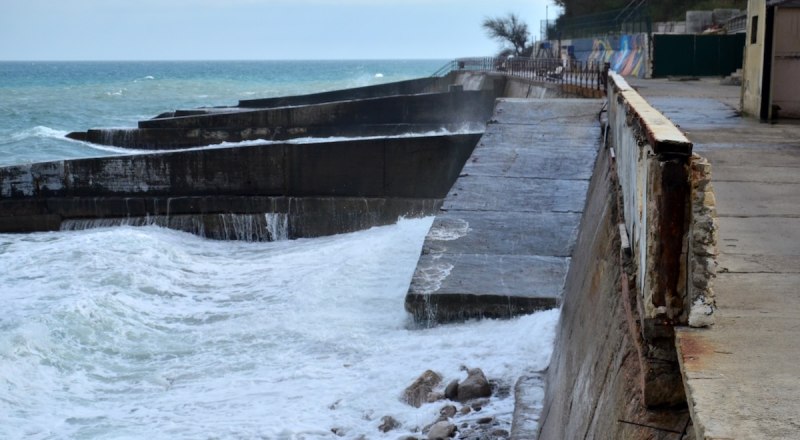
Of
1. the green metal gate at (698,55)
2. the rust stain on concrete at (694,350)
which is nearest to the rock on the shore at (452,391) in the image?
the rust stain on concrete at (694,350)

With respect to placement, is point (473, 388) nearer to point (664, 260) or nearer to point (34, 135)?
point (664, 260)

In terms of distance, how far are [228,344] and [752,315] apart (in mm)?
6887

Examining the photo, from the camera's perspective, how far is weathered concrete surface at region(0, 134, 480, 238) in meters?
17.2

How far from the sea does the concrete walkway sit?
2.11m

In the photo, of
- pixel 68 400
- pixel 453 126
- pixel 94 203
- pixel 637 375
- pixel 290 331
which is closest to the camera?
pixel 637 375

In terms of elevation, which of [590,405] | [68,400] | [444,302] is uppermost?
[590,405]

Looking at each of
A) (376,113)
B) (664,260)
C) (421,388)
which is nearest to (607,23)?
(376,113)

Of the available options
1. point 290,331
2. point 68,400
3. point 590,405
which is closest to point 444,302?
point 290,331

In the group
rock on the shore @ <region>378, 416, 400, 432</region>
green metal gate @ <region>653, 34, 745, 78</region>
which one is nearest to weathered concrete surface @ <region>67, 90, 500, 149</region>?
green metal gate @ <region>653, 34, 745, 78</region>

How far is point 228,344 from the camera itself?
384 inches

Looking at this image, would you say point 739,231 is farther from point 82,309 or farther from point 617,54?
point 617,54

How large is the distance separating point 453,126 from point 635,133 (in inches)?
974

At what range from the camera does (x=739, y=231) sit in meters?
5.51

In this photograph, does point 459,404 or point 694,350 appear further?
point 459,404
